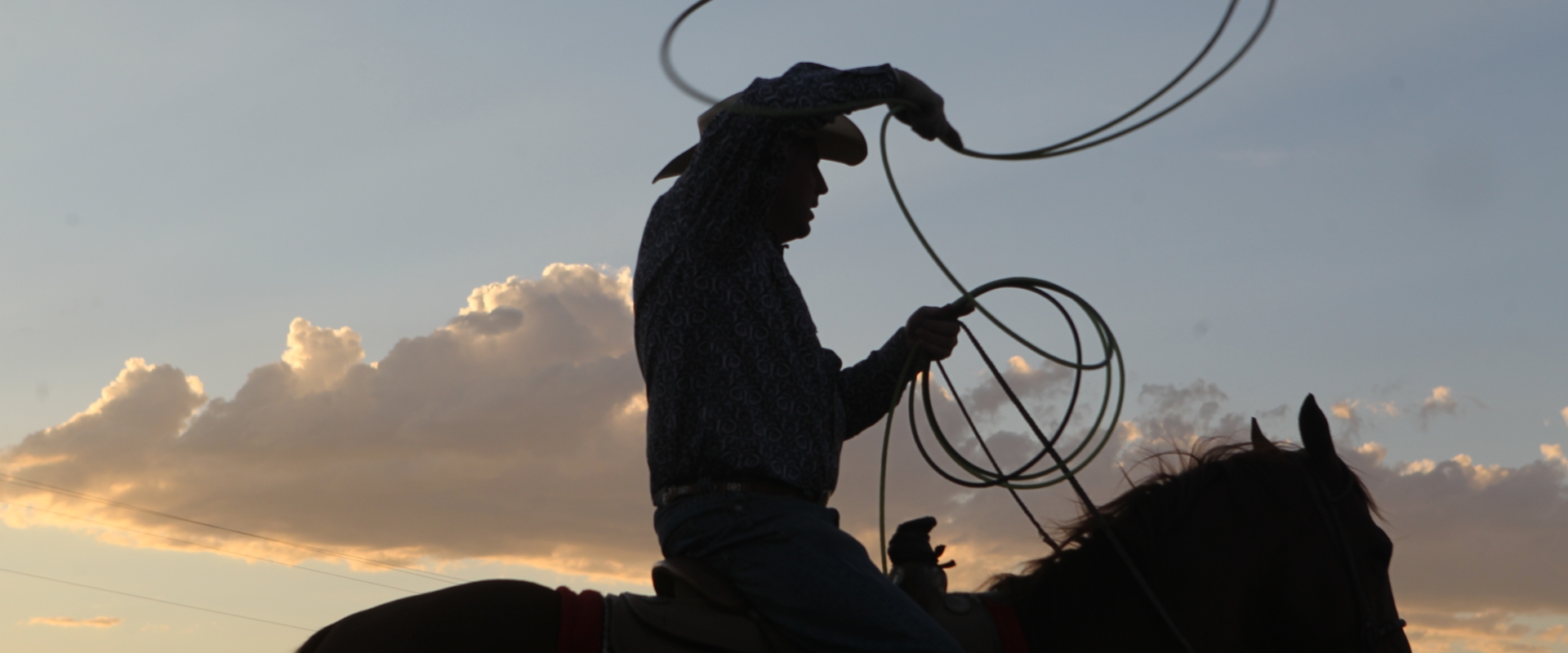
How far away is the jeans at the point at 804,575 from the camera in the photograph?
291cm

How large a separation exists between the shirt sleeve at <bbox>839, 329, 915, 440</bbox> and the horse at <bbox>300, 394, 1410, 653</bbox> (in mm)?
719

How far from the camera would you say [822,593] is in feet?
9.55

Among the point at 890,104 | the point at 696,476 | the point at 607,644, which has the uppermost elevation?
the point at 890,104

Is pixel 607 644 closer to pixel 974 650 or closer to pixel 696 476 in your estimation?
pixel 696 476

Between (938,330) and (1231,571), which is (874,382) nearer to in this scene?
(938,330)

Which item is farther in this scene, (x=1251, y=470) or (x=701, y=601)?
(x=1251, y=470)

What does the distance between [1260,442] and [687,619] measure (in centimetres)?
219

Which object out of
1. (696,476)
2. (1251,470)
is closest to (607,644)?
(696,476)

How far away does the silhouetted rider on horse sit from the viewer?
2.95 metres

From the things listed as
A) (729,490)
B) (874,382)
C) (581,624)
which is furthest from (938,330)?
(581,624)

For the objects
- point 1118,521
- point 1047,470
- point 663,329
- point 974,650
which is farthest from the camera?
point 1047,470

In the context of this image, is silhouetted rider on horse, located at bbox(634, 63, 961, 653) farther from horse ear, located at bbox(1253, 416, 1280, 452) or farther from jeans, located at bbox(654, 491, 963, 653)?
horse ear, located at bbox(1253, 416, 1280, 452)

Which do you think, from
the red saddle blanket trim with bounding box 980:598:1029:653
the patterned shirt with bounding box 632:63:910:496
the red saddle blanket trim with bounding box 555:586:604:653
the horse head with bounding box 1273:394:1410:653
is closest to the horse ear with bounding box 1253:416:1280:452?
the horse head with bounding box 1273:394:1410:653

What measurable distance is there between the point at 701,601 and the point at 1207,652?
1618 millimetres
